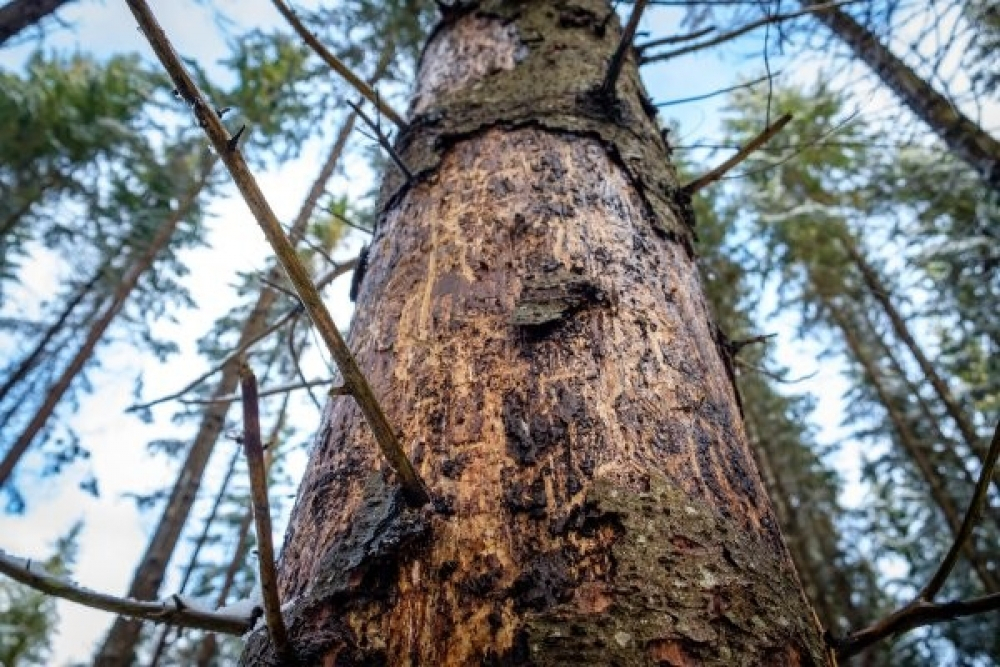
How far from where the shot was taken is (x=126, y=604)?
0.75m

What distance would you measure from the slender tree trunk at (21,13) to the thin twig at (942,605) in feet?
Result: 22.1

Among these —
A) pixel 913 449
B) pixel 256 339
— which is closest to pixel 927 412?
pixel 913 449

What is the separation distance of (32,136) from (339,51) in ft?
38.5

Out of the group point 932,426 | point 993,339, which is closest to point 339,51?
point 993,339

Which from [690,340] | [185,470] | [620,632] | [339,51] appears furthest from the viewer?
[185,470]

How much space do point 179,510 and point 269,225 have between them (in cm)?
887

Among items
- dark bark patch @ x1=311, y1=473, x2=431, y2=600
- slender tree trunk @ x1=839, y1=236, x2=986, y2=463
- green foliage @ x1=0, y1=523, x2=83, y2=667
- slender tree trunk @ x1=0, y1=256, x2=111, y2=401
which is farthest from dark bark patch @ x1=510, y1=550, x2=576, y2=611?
green foliage @ x1=0, y1=523, x2=83, y2=667

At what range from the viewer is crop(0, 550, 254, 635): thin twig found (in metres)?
0.70

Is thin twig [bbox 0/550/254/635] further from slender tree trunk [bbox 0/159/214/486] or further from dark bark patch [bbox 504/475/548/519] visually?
slender tree trunk [bbox 0/159/214/486]

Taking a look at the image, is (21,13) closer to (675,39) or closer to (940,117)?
(675,39)

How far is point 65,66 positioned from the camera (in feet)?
56.8

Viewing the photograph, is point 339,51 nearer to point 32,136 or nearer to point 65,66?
point 32,136

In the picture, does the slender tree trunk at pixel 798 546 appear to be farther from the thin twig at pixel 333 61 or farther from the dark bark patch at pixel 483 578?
the dark bark patch at pixel 483 578

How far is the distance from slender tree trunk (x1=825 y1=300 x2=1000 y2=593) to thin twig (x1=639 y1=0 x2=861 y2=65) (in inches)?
396
